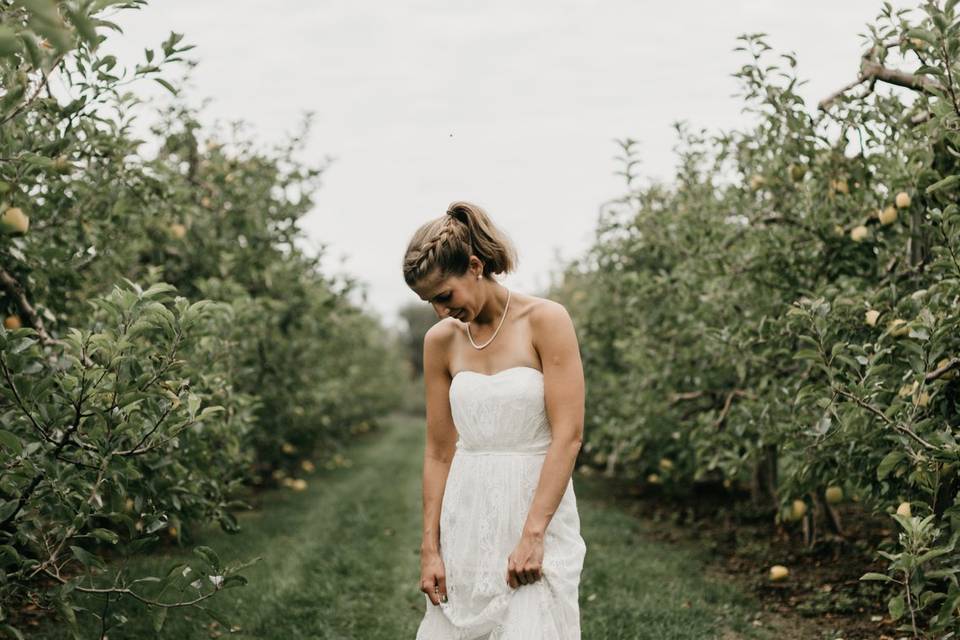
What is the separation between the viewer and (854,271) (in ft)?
15.9

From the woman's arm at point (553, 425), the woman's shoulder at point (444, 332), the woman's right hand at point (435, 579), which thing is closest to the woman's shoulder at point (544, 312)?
the woman's arm at point (553, 425)

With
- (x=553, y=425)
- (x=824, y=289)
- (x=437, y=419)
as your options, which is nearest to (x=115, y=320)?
(x=437, y=419)

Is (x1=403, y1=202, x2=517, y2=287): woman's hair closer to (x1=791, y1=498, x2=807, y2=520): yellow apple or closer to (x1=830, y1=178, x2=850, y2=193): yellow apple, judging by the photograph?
(x1=830, y1=178, x2=850, y2=193): yellow apple

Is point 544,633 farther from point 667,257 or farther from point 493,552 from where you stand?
point 667,257

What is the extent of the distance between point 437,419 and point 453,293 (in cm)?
50

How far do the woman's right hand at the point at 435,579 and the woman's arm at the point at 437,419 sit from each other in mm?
94

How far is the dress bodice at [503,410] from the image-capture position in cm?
259

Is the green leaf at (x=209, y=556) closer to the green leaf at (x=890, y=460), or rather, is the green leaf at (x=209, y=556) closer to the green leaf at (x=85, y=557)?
the green leaf at (x=85, y=557)

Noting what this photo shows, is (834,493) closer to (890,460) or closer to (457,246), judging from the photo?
(890,460)

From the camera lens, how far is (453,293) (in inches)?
102

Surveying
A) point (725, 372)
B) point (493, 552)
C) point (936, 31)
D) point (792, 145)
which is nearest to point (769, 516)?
point (725, 372)

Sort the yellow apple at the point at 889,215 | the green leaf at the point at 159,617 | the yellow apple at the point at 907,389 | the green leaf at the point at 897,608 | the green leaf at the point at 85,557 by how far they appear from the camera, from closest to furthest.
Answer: the green leaf at the point at 897,608, the green leaf at the point at 85,557, the green leaf at the point at 159,617, the yellow apple at the point at 907,389, the yellow apple at the point at 889,215

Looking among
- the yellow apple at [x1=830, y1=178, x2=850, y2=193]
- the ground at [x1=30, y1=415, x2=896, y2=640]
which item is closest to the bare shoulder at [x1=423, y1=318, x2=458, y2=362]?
the ground at [x1=30, y1=415, x2=896, y2=640]

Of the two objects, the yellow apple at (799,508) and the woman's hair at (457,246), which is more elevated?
the woman's hair at (457,246)
